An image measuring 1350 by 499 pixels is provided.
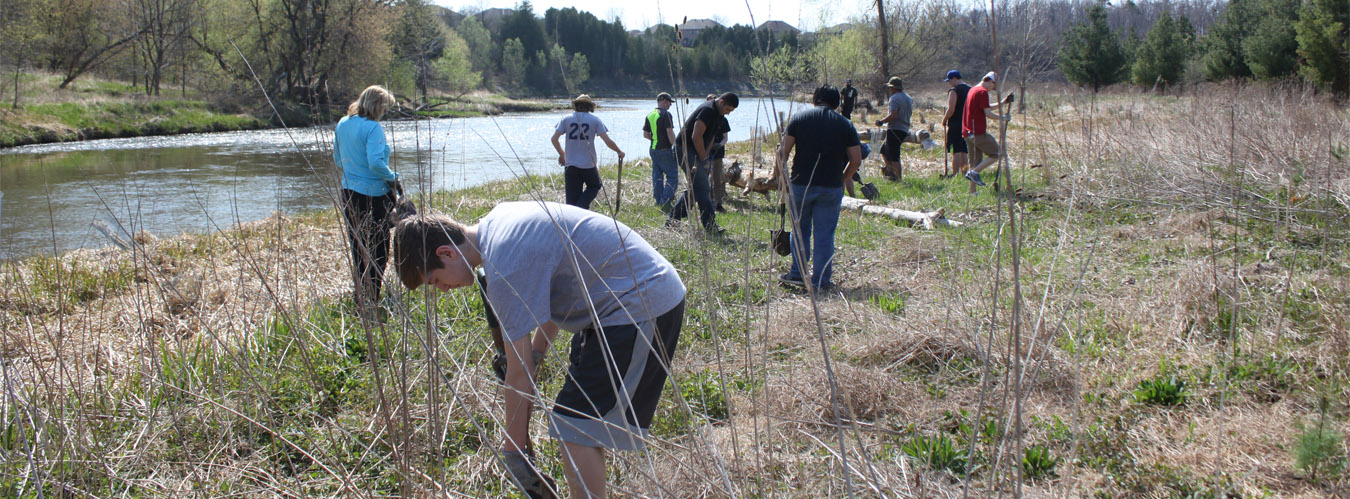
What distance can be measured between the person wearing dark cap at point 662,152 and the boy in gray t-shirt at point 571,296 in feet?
18.3

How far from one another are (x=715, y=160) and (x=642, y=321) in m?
6.99

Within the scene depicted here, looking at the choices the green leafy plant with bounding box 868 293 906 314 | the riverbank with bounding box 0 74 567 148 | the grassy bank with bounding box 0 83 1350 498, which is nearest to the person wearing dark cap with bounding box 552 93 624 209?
the grassy bank with bounding box 0 83 1350 498

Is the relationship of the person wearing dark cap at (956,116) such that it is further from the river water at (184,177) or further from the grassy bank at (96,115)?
the grassy bank at (96,115)

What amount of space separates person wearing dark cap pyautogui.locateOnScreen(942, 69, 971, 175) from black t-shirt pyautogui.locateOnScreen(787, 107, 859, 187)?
4875 mm

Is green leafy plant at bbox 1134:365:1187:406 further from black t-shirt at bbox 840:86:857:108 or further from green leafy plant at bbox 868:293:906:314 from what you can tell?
black t-shirt at bbox 840:86:857:108

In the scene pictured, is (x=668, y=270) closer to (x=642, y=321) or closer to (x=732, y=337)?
(x=642, y=321)

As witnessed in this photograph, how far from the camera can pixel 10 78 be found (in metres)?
23.5

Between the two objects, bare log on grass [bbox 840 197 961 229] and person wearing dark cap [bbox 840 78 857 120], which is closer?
bare log on grass [bbox 840 197 961 229]

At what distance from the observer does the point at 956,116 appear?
9875mm

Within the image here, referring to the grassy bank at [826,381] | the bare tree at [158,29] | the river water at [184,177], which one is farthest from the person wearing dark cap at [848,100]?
the bare tree at [158,29]

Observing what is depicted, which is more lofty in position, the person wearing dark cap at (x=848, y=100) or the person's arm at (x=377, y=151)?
the person wearing dark cap at (x=848, y=100)

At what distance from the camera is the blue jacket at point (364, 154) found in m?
4.57

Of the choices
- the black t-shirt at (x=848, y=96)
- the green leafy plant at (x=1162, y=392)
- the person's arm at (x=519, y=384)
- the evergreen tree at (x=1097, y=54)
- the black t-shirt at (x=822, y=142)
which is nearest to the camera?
the person's arm at (x=519, y=384)

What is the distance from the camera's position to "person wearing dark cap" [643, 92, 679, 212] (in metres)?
7.98
